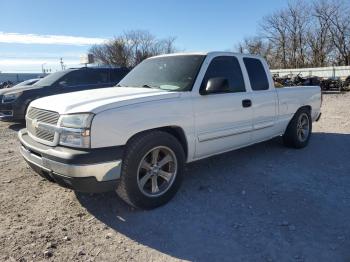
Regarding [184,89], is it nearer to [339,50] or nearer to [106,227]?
[106,227]

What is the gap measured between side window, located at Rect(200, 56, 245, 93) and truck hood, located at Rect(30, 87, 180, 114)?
0.89 meters

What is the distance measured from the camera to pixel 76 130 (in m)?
3.74

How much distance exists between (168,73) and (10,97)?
6.89 m

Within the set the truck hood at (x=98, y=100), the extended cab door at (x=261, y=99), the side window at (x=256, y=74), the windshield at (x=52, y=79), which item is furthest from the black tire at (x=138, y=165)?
the windshield at (x=52, y=79)

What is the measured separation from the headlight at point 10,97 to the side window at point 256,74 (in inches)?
273

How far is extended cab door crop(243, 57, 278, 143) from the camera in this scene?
578 cm

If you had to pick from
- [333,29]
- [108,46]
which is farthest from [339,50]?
[108,46]

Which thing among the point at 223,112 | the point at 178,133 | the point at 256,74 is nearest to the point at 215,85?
the point at 223,112

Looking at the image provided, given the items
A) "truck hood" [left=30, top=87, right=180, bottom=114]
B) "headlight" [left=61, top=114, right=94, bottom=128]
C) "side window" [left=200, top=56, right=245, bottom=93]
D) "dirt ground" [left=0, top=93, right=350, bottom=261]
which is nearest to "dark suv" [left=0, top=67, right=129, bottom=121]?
"dirt ground" [left=0, top=93, right=350, bottom=261]

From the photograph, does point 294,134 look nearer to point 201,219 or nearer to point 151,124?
point 201,219

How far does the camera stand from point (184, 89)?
4.69 meters

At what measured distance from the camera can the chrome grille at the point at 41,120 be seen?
4039mm

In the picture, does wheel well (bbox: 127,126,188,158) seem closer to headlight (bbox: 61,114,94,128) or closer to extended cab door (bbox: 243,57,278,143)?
headlight (bbox: 61,114,94,128)

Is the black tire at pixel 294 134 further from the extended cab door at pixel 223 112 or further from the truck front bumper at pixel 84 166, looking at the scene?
the truck front bumper at pixel 84 166
